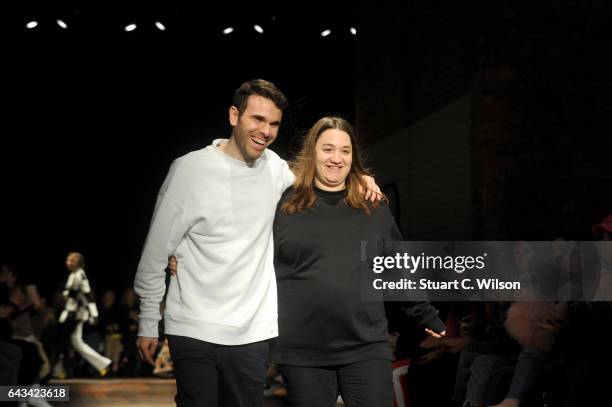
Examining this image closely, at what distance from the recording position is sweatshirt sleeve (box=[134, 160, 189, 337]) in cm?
268

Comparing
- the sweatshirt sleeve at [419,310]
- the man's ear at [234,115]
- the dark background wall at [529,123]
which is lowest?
the sweatshirt sleeve at [419,310]

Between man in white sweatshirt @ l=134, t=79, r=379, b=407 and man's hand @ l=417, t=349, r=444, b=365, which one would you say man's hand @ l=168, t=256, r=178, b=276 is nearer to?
man in white sweatshirt @ l=134, t=79, r=379, b=407

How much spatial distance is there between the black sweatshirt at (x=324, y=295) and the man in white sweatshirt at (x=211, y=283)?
0.06 m

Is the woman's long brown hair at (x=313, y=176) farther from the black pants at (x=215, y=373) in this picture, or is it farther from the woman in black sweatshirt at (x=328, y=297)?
the black pants at (x=215, y=373)

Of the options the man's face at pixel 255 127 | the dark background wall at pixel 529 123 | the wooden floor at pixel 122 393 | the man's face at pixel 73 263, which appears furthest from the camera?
the man's face at pixel 73 263

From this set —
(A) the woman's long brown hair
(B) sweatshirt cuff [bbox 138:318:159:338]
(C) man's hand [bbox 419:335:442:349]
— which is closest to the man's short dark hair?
(A) the woman's long brown hair

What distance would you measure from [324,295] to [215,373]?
1.28ft

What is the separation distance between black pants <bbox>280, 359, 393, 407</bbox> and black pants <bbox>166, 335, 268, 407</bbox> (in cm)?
10

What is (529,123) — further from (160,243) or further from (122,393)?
(160,243)

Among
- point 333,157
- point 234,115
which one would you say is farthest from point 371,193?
point 234,115

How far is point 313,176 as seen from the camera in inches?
112

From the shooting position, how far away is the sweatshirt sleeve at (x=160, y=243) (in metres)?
2.68

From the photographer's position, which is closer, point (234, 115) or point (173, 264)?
point (173, 264)

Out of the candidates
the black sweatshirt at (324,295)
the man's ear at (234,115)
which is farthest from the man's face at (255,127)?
the black sweatshirt at (324,295)
